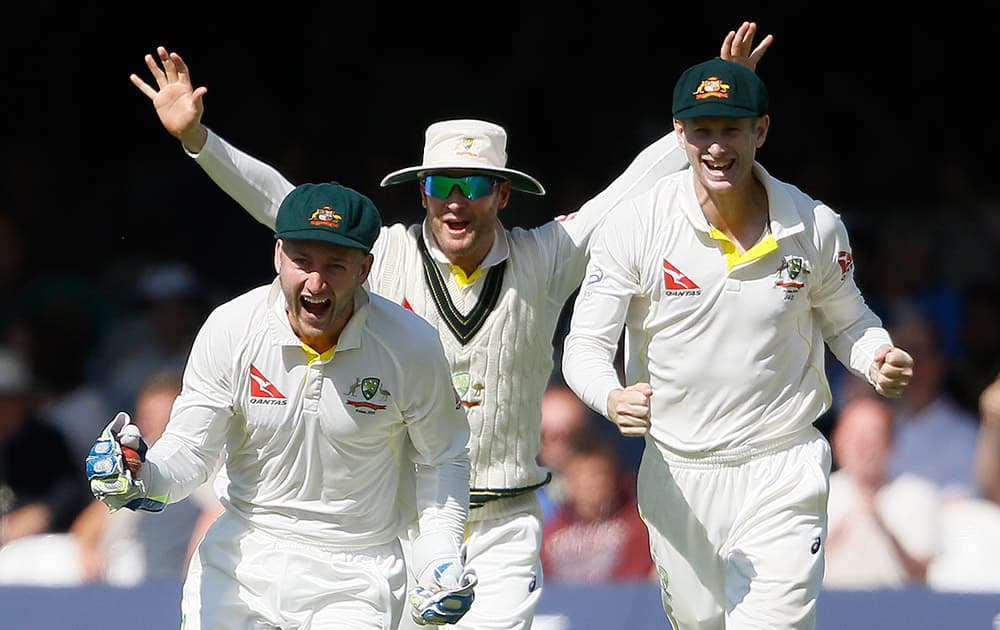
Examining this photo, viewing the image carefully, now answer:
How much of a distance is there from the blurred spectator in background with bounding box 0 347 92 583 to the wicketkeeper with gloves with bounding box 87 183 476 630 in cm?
390

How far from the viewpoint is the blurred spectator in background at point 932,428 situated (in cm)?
796

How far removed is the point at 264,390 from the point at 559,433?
3325 millimetres

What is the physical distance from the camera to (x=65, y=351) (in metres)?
9.02

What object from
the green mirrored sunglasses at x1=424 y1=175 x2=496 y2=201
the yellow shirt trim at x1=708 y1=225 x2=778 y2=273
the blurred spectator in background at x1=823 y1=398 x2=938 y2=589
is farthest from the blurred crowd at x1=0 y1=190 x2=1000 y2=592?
the yellow shirt trim at x1=708 y1=225 x2=778 y2=273

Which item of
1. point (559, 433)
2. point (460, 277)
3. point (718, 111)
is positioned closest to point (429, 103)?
point (559, 433)

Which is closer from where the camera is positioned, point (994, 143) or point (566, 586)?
point (566, 586)

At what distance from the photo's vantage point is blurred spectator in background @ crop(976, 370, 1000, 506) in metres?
7.85

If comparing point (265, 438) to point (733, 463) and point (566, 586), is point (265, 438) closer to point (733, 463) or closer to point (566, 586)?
point (733, 463)

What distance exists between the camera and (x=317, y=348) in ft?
15.7

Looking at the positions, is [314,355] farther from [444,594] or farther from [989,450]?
[989,450]

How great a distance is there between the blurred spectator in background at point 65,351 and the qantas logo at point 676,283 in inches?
173

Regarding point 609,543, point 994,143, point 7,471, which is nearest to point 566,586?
point 609,543

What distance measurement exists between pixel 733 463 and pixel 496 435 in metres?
0.78

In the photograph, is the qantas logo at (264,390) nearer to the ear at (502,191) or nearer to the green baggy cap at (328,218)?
the green baggy cap at (328,218)
